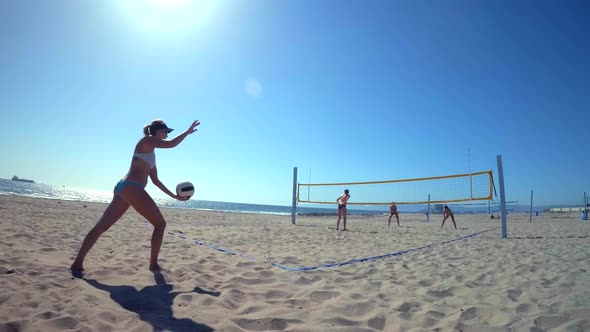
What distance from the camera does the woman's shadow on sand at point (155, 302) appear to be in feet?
5.82

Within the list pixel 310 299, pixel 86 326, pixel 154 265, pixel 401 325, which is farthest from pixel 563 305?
pixel 154 265

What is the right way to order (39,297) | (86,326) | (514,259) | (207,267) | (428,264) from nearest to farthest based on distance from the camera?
1. (86,326)
2. (39,297)
3. (207,267)
4. (428,264)
5. (514,259)

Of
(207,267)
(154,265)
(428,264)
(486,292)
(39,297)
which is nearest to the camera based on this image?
(39,297)

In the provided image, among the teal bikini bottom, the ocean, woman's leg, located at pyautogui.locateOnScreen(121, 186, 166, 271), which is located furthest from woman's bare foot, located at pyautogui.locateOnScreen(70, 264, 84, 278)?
the ocean

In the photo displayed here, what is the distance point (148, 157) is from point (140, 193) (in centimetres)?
33

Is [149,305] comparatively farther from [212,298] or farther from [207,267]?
[207,267]

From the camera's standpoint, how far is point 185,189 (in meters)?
3.39

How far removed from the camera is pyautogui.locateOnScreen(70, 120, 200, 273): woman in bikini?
2613 millimetres

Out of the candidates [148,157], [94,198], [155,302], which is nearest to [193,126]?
[148,157]

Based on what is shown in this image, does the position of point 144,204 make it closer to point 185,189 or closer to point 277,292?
point 185,189

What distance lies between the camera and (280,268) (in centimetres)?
326

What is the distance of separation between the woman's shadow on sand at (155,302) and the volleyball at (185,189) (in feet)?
2.99

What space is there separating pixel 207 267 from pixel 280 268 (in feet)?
2.50

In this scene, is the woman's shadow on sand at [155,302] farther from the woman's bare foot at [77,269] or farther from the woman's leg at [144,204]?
the woman's leg at [144,204]
